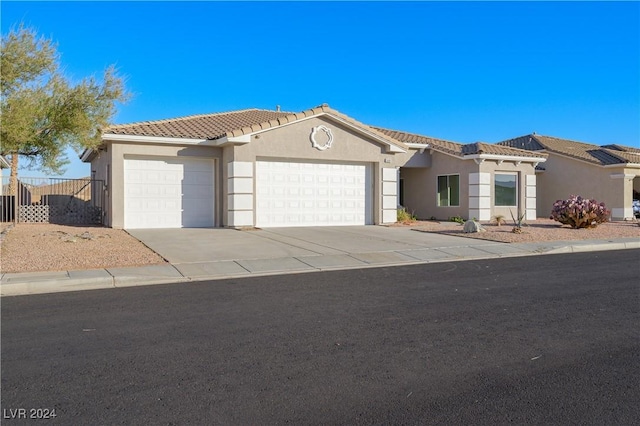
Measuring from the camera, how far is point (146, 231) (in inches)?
674

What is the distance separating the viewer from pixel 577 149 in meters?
30.7

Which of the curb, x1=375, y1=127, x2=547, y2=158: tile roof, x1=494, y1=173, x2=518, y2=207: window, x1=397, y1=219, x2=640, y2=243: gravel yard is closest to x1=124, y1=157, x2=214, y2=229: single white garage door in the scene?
x1=397, y1=219, x2=640, y2=243: gravel yard

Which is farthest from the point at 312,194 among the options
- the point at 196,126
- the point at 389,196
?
the point at 196,126

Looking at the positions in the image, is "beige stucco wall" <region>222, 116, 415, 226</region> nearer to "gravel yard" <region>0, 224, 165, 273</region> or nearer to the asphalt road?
"gravel yard" <region>0, 224, 165, 273</region>

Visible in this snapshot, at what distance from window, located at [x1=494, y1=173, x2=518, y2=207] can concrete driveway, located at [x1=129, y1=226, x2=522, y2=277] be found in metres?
8.03

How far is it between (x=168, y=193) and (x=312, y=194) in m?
5.28

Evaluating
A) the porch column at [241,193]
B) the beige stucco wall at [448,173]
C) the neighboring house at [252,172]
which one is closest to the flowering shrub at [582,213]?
the neighboring house at [252,172]

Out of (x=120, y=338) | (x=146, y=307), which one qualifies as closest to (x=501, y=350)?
(x=120, y=338)

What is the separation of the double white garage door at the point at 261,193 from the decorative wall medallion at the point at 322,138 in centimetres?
82

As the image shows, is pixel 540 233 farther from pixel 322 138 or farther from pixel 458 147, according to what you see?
pixel 458 147

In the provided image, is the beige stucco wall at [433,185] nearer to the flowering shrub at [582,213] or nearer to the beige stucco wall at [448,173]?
the beige stucco wall at [448,173]

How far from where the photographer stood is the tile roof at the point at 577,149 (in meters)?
26.5

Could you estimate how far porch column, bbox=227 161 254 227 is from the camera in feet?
58.9

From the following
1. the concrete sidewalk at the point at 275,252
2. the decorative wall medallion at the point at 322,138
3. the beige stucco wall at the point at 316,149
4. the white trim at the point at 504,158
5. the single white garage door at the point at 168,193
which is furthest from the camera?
the white trim at the point at 504,158
